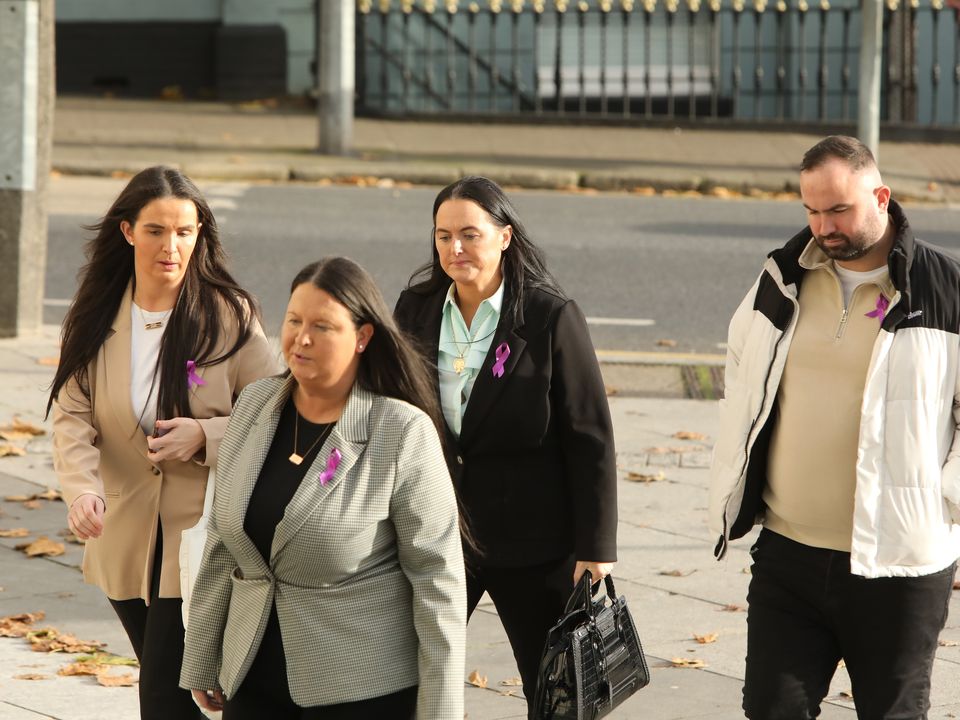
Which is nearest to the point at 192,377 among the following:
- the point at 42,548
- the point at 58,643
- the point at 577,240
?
the point at 58,643

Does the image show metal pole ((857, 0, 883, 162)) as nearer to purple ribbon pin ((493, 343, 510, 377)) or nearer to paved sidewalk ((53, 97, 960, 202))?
paved sidewalk ((53, 97, 960, 202))

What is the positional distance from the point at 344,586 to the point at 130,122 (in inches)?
658

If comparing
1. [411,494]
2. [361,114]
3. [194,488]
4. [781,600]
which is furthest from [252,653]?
[361,114]

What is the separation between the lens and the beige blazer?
4406 mm

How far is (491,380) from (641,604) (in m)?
2.27

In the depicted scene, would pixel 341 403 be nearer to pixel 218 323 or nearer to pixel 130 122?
pixel 218 323

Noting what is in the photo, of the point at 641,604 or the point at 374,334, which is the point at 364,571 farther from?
the point at 641,604

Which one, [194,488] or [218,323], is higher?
[218,323]

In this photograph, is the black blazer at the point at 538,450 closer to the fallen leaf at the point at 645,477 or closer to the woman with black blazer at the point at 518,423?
the woman with black blazer at the point at 518,423

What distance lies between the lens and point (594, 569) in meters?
4.46

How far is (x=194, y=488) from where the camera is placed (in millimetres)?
4441

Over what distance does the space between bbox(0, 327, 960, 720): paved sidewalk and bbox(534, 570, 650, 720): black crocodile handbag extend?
0.97 metres

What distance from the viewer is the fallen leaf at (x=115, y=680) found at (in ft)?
18.1

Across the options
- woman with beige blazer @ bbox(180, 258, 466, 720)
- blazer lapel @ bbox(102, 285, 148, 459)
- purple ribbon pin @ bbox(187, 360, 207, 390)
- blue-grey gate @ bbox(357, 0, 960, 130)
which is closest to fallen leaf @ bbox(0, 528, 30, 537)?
blazer lapel @ bbox(102, 285, 148, 459)
